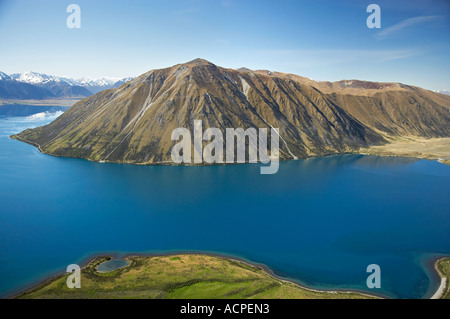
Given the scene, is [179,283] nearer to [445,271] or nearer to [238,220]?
[238,220]

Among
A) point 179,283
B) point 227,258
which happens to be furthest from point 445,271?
point 179,283

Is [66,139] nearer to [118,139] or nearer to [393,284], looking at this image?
[118,139]

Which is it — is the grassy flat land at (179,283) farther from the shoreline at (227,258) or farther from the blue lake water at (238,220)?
the blue lake water at (238,220)

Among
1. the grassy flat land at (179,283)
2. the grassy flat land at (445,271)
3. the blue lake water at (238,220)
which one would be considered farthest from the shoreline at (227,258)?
the blue lake water at (238,220)

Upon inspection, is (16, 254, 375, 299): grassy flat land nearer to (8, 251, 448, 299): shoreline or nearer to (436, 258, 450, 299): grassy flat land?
(8, 251, 448, 299): shoreline

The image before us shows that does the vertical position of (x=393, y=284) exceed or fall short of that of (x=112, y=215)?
it falls short

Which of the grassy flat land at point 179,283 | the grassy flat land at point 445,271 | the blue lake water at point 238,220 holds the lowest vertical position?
the grassy flat land at point 445,271
